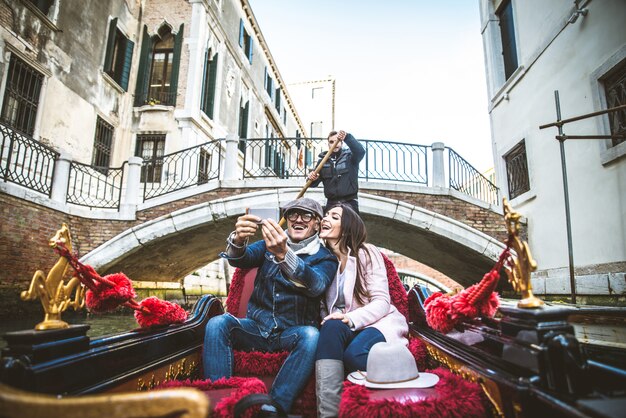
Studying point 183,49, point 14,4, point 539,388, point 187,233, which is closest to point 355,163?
point 539,388

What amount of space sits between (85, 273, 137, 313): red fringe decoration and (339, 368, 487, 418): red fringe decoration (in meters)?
0.82

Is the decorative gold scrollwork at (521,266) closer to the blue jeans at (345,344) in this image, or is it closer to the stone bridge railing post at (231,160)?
the blue jeans at (345,344)

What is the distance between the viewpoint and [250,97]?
41.1ft

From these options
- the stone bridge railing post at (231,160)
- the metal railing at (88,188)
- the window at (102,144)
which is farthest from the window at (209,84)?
the stone bridge railing post at (231,160)

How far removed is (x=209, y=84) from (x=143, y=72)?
1592 mm

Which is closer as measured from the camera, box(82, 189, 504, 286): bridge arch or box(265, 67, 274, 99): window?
box(82, 189, 504, 286): bridge arch

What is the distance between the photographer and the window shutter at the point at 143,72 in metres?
8.97

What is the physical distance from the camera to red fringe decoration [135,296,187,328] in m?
1.38

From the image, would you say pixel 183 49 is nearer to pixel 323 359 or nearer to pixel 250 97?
pixel 250 97

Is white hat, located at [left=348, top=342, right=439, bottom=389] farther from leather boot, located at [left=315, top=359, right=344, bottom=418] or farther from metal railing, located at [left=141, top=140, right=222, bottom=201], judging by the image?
metal railing, located at [left=141, top=140, right=222, bottom=201]

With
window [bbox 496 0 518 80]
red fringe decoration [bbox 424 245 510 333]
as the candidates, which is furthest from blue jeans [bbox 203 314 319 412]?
window [bbox 496 0 518 80]

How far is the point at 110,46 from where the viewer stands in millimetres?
8242

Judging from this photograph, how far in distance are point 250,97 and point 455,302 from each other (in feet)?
40.2

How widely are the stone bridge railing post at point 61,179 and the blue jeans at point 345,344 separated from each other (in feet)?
19.2
